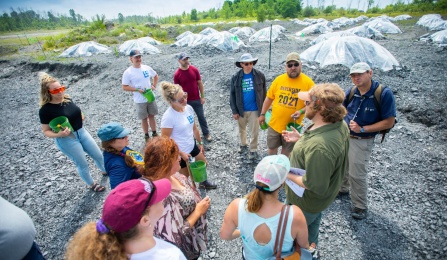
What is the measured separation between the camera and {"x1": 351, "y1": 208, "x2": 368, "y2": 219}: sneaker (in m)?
3.05

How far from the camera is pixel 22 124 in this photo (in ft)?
23.5

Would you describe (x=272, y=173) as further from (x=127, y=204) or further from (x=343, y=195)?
(x=343, y=195)

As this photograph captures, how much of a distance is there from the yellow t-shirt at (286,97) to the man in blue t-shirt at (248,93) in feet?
1.83

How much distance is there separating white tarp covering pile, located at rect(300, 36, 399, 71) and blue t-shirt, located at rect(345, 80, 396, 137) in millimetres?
7165

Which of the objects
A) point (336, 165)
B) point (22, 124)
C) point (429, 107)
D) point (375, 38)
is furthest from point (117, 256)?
point (375, 38)

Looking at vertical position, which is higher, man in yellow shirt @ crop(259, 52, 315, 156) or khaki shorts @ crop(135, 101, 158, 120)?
man in yellow shirt @ crop(259, 52, 315, 156)

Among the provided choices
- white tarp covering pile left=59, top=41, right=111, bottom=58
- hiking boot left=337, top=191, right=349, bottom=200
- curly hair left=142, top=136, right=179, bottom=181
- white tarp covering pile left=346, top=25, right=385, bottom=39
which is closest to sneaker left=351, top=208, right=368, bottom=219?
hiking boot left=337, top=191, right=349, bottom=200

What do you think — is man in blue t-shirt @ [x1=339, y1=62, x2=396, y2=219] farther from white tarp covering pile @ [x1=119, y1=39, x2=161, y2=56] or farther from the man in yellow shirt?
white tarp covering pile @ [x1=119, y1=39, x2=161, y2=56]

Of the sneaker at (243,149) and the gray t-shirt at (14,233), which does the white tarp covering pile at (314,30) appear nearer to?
the sneaker at (243,149)

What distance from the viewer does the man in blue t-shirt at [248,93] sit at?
4059 mm

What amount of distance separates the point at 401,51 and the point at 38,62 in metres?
21.1

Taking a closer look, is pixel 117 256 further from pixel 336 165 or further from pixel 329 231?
pixel 329 231

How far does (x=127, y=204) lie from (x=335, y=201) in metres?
3.30

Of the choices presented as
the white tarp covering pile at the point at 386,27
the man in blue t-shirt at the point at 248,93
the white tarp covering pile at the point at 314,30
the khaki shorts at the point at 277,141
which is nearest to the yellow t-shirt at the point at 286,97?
the khaki shorts at the point at 277,141
